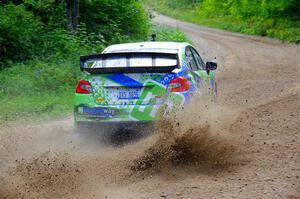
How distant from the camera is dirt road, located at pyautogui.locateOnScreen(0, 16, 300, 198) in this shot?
5.65 metres

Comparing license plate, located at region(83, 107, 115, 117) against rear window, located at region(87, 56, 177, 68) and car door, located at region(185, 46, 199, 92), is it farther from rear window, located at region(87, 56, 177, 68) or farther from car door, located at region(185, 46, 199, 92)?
car door, located at region(185, 46, 199, 92)

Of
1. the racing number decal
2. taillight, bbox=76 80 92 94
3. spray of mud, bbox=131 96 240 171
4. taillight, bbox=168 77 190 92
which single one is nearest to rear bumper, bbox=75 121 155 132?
the racing number decal

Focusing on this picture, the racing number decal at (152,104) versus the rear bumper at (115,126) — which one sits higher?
the racing number decal at (152,104)

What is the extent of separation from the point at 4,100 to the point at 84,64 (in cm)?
444

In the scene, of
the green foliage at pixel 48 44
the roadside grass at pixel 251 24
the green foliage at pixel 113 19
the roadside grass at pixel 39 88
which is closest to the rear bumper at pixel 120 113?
the roadside grass at pixel 39 88

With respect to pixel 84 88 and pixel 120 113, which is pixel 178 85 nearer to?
pixel 120 113

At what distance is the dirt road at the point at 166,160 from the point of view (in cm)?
565

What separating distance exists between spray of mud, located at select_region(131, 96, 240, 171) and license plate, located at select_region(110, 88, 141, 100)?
597 millimetres

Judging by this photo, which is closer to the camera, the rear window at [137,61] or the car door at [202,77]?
the rear window at [137,61]

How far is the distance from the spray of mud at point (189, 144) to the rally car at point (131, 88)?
240mm

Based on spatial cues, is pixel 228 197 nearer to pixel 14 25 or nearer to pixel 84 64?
pixel 84 64

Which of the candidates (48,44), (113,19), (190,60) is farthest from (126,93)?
(113,19)

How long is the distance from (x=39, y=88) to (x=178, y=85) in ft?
20.1

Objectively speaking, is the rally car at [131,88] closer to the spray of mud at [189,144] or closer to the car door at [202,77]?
Result: the spray of mud at [189,144]
